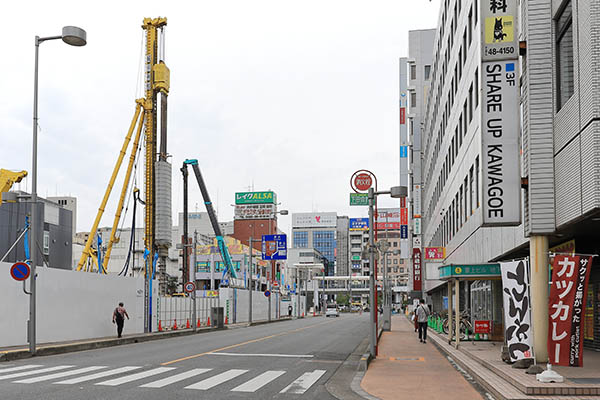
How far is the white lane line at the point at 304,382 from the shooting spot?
12995 millimetres

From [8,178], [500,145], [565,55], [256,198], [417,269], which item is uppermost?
[256,198]

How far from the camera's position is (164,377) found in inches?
577

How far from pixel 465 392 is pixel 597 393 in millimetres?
2451

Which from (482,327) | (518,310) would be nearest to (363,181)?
(482,327)

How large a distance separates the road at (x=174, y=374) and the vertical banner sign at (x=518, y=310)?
4253 millimetres

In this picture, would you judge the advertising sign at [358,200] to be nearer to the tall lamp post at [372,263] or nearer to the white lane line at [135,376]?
the tall lamp post at [372,263]

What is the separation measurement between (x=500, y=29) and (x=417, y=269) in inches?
2118

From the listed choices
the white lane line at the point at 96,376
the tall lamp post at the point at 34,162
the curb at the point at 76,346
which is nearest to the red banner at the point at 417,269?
the curb at the point at 76,346

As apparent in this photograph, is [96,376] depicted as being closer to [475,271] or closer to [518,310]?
[518,310]

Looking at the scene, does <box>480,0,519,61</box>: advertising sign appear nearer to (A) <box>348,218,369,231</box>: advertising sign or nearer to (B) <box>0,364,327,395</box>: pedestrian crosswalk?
(B) <box>0,364,327,395</box>: pedestrian crosswalk

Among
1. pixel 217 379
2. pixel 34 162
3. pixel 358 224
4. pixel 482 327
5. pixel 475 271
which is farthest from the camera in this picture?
pixel 358 224

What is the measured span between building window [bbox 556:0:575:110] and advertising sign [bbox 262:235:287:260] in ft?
143

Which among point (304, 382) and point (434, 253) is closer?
point (304, 382)

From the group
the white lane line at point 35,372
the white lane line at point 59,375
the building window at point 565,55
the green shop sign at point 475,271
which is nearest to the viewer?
the white lane line at point 59,375
